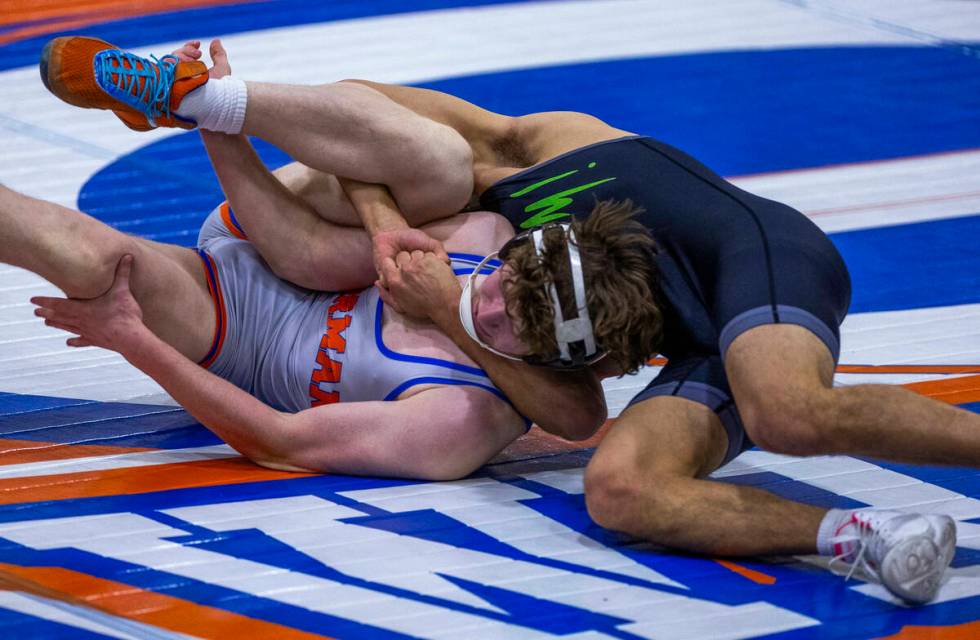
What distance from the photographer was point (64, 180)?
18.4ft

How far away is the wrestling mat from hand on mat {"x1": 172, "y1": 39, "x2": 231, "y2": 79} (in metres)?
0.98

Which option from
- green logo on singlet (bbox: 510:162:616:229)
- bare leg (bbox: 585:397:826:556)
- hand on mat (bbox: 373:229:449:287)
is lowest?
bare leg (bbox: 585:397:826:556)

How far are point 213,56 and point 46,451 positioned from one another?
1178mm

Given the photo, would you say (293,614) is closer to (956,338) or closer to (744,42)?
(956,338)

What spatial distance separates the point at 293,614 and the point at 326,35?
529 centimetres

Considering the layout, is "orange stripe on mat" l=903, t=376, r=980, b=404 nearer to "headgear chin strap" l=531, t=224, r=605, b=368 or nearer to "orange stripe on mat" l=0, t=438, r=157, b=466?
"headgear chin strap" l=531, t=224, r=605, b=368

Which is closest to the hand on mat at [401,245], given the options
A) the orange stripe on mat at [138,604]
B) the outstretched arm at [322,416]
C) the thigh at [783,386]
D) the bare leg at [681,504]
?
the outstretched arm at [322,416]

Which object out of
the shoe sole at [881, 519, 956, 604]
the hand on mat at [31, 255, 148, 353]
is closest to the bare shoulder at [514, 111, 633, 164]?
the hand on mat at [31, 255, 148, 353]

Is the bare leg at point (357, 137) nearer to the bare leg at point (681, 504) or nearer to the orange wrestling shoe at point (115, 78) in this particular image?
the orange wrestling shoe at point (115, 78)

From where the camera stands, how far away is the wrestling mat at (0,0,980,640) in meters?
2.73

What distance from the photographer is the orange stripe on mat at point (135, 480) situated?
3.23 metres

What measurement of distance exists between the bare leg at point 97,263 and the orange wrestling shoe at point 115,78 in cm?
33

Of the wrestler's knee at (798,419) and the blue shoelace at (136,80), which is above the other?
the blue shoelace at (136,80)

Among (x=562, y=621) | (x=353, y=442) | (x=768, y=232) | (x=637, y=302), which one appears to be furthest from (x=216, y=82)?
(x=562, y=621)
